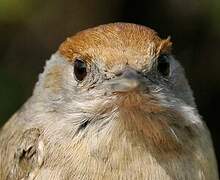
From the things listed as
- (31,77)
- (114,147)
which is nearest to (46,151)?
(114,147)

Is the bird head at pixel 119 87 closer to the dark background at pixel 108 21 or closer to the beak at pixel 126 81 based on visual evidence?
the beak at pixel 126 81

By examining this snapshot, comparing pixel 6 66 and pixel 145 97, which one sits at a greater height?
pixel 6 66

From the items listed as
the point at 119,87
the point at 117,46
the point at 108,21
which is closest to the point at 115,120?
the point at 119,87

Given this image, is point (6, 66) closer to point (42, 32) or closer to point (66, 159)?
point (42, 32)

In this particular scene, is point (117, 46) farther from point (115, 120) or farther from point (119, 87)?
point (115, 120)

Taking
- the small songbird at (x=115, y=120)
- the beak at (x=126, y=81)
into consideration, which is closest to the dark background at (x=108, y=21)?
the small songbird at (x=115, y=120)

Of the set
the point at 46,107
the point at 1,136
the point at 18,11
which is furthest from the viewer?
the point at 18,11

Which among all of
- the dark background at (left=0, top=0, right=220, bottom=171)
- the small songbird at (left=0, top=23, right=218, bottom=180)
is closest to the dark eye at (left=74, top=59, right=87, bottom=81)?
the small songbird at (left=0, top=23, right=218, bottom=180)
